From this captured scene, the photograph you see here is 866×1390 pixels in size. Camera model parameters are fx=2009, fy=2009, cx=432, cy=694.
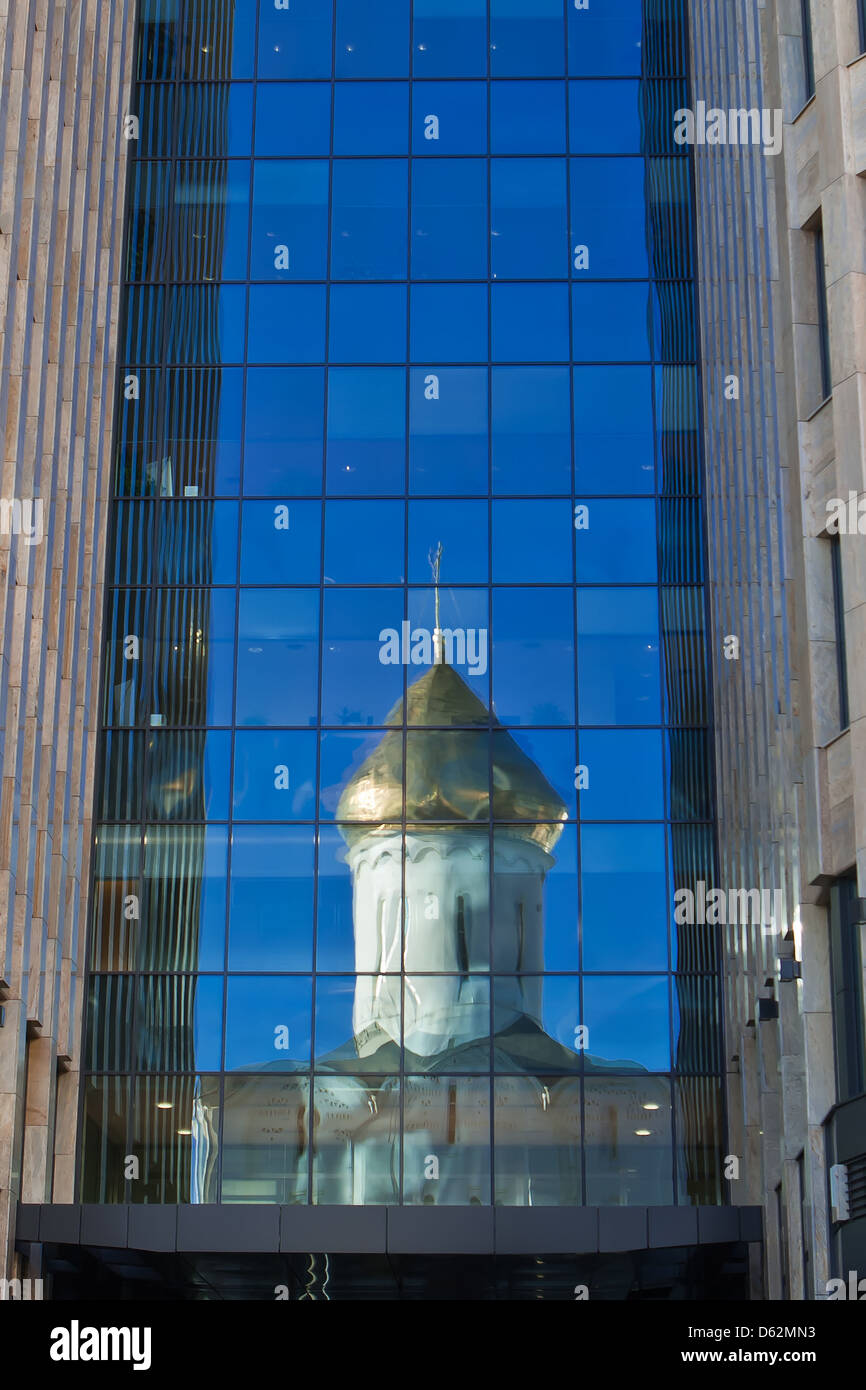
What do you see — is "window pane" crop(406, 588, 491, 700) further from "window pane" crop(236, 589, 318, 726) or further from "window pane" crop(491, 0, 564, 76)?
"window pane" crop(491, 0, 564, 76)

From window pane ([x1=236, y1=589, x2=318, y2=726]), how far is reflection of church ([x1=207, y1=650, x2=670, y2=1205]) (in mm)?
2050

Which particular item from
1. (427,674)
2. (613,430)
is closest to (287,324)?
(613,430)

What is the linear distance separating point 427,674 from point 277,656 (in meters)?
3.31

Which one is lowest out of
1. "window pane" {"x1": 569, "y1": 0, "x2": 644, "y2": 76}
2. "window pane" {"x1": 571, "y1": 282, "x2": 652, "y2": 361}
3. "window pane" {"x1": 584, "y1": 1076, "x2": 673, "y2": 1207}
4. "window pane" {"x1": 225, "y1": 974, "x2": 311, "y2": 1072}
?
"window pane" {"x1": 584, "y1": 1076, "x2": 673, "y2": 1207}

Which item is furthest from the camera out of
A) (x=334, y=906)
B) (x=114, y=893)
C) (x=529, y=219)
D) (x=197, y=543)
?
(x=529, y=219)

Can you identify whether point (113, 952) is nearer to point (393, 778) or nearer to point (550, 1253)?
point (393, 778)

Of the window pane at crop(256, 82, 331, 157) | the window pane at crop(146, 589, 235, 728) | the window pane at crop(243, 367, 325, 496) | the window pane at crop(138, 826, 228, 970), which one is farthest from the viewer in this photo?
the window pane at crop(256, 82, 331, 157)

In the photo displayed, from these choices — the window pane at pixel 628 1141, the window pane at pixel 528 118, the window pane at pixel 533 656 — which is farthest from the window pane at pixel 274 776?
the window pane at pixel 528 118

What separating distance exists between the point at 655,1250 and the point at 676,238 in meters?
22.5

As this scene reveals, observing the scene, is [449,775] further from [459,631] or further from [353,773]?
[459,631]

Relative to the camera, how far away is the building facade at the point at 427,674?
38750 millimetres

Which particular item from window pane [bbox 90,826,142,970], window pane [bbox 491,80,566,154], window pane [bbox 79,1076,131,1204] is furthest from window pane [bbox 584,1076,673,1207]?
window pane [bbox 491,80,566,154]

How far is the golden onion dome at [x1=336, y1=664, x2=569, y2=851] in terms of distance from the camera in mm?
42375

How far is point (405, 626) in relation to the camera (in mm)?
43469
